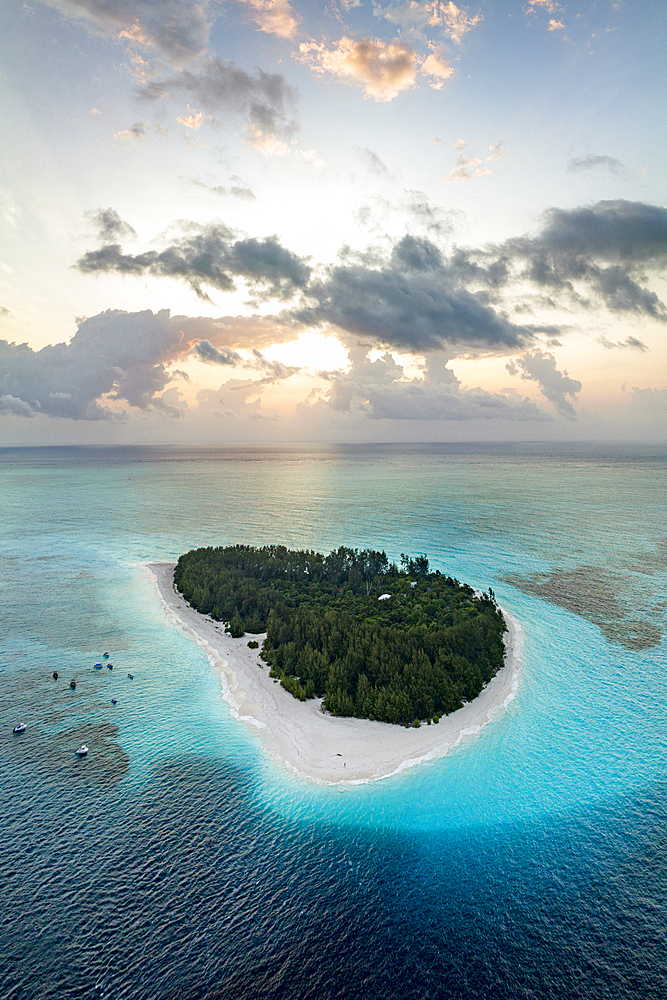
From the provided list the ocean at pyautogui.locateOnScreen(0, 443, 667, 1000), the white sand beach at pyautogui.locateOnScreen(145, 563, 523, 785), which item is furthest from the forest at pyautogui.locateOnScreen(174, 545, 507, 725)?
the ocean at pyautogui.locateOnScreen(0, 443, 667, 1000)

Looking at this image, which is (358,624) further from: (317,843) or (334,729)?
(317,843)

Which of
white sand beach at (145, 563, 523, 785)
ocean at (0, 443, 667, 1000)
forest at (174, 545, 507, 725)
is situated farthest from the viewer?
forest at (174, 545, 507, 725)

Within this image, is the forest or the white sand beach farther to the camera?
the forest

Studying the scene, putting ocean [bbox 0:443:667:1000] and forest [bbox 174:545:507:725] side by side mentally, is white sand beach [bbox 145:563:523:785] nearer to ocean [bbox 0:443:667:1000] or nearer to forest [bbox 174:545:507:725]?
forest [bbox 174:545:507:725]

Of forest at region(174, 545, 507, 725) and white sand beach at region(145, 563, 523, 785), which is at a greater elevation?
forest at region(174, 545, 507, 725)

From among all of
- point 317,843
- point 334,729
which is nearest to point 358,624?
point 334,729

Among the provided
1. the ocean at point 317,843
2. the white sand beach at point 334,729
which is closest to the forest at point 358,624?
the white sand beach at point 334,729

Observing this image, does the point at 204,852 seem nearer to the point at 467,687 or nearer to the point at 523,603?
the point at 467,687
